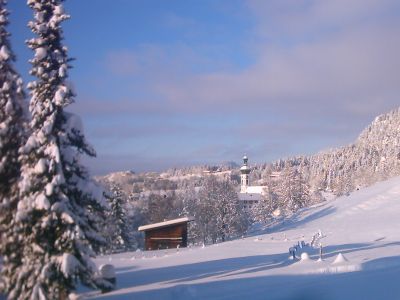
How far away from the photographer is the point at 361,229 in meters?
47.4

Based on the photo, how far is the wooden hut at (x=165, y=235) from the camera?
156ft

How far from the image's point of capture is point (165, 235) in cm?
4791

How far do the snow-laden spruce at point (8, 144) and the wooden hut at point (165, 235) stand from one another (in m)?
30.7

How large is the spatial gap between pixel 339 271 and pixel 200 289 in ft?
24.4

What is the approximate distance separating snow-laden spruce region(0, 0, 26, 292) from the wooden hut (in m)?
30.7

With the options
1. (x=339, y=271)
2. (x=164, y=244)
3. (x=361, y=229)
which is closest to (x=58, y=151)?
(x=339, y=271)

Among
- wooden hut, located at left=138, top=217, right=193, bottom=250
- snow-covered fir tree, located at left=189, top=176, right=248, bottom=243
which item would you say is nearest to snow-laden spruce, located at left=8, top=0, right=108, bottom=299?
wooden hut, located at left=138, top=217, right=193, bottom=250

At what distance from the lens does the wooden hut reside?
4753 centimetres

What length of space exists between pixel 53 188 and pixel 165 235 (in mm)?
33128

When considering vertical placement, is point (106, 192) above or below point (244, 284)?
above

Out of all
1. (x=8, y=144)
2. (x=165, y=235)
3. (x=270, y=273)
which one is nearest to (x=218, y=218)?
(x=165, y=235)

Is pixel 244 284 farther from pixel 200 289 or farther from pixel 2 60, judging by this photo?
pixel 2 60

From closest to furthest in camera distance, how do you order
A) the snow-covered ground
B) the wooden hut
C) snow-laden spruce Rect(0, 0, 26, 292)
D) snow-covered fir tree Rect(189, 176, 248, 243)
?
snow-laden spruce Rect(0, 0, 26, 292)
the snow-covered ground
the wooden hut
snow-covered fir tree Rect(189, 176, 248, 243)

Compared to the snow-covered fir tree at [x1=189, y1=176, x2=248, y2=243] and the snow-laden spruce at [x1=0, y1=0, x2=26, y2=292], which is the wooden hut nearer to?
the snow-covered fir tree at [x1=189, y1=176, x2=248, y2=243]
